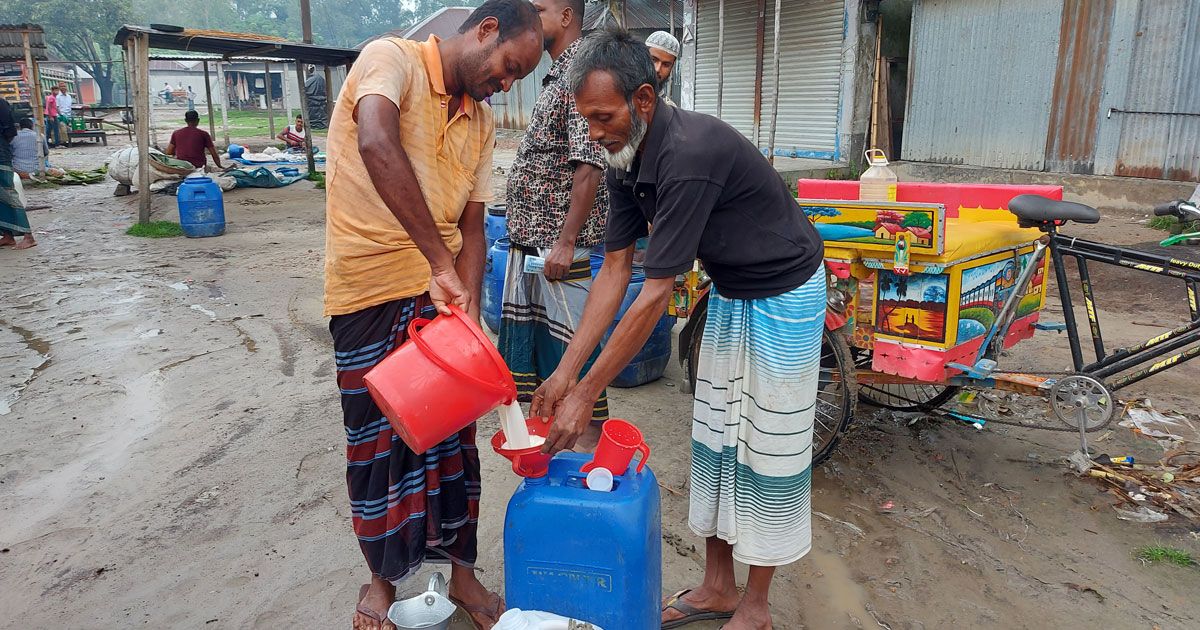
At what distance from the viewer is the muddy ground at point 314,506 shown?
99.4 inches

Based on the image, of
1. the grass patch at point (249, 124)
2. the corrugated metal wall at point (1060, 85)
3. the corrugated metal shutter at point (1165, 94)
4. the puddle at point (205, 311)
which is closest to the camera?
the puddle at point (205, 311)

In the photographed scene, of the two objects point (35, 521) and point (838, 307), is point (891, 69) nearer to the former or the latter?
point (838, 307)

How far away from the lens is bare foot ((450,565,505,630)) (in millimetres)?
2404

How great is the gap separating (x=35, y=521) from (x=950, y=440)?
155 inches

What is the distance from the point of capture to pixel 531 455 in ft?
6.48

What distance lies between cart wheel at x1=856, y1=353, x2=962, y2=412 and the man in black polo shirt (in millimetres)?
1614

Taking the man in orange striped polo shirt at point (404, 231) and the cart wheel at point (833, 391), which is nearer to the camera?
the man in orange striped polo shirt at point (404, 231)

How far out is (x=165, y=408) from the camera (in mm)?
4184

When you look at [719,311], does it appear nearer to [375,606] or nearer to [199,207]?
[375,606]

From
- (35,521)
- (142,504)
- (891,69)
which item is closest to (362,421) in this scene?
(142,504)

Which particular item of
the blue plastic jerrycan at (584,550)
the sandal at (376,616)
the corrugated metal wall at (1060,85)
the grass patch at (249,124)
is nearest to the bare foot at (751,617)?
the blue plastic jerrycan at (584,550)

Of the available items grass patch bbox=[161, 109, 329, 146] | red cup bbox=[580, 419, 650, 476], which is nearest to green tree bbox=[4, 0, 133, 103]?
grass patch bbox=[161, 109, 329, 146]

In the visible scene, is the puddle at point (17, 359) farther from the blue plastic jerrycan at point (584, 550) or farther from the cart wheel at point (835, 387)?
the cart wheel at point (835, 387)

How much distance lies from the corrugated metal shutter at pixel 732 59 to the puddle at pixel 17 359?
938 centimetres
